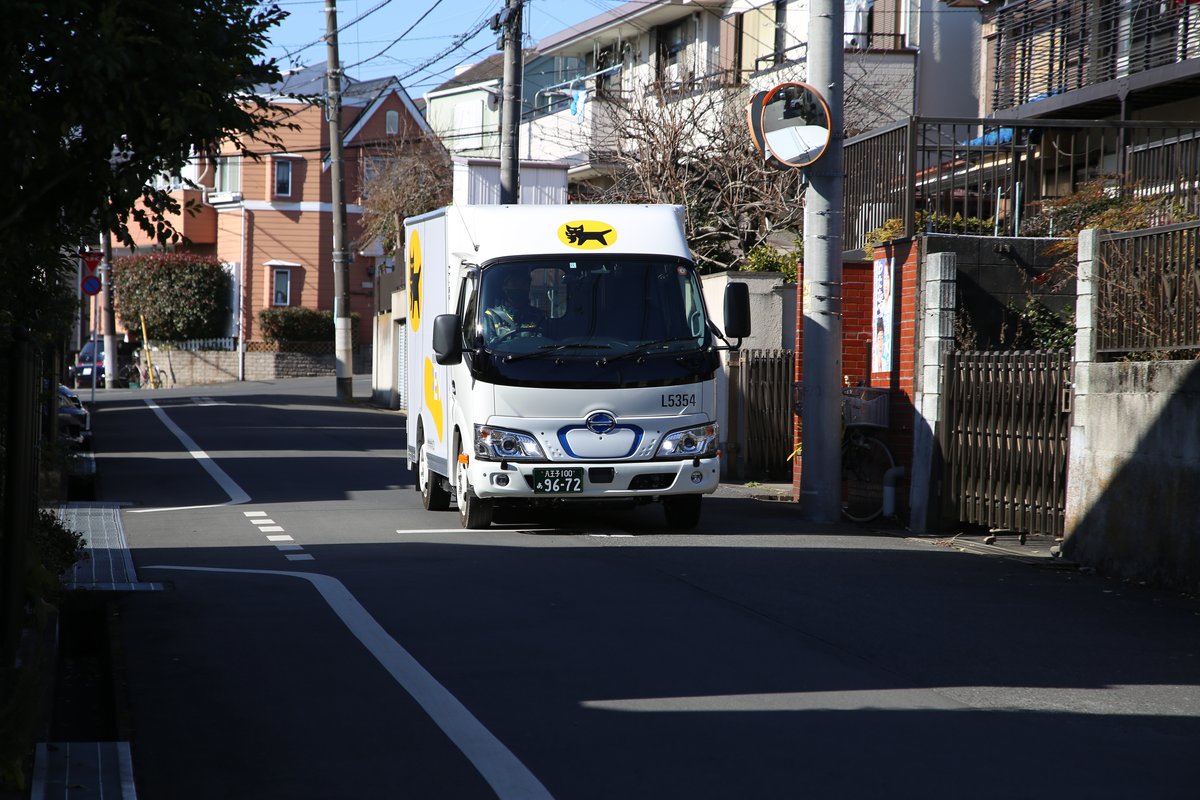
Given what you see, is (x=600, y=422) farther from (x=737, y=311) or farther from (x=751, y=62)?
→ (x=751, y=62)

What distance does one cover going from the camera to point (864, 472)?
15203 millimetres

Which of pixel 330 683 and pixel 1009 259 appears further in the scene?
pixel 1009 259

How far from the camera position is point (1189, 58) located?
20.7 metres

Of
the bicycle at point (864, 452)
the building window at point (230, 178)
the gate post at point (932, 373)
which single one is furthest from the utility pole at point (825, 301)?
the building window at point (230, 178)

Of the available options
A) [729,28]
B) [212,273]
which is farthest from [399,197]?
[729,28]

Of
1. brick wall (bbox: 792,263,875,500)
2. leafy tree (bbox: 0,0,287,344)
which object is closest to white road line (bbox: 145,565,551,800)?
leafy tree (bbox: 0,0,287,344)

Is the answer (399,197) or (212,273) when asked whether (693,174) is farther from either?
(212,273)

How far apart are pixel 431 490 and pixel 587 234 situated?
12.0 ft

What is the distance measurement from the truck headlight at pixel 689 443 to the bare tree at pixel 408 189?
3550cm

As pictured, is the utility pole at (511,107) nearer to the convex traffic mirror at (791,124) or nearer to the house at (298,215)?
the convex traffic mirror at (791,124)

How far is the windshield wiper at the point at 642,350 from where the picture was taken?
13.1 m

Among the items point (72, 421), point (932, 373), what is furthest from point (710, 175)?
point (932, 373)

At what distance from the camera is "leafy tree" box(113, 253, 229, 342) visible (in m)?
57.2

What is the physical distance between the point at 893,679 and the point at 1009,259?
7895mm
